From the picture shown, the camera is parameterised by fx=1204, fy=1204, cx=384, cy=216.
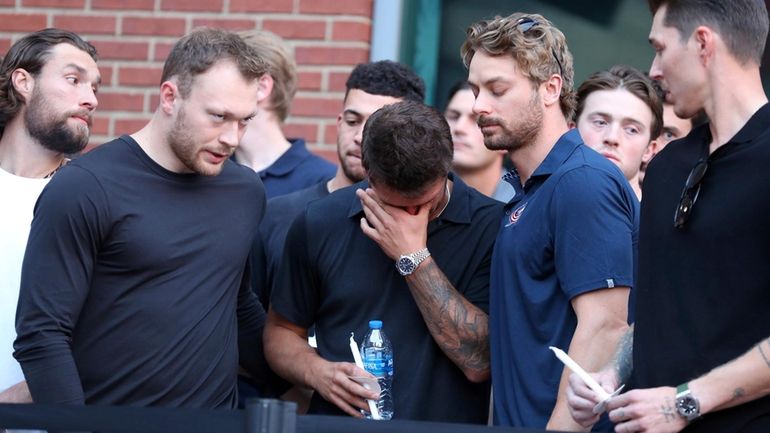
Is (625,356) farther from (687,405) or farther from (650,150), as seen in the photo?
(650,150)

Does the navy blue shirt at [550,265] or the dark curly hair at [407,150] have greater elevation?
the dark curly hair at [407,150]

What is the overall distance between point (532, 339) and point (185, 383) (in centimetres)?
111

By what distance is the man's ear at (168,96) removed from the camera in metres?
3.91

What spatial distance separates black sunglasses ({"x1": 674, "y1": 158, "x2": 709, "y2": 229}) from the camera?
9.63 ft

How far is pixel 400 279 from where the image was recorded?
389 centimetres

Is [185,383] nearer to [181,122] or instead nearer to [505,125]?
[181,122]

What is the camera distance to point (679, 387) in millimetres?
2836

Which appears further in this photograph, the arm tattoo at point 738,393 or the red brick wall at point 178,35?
the red brick wall at point 178,35

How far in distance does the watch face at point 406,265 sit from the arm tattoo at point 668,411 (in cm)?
111

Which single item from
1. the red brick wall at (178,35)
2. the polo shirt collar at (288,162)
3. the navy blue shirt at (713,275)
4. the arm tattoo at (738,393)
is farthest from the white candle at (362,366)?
the red brick wall at (178,35)

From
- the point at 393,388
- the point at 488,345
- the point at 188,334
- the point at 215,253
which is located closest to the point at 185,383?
the point at 188,334

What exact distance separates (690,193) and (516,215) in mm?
784

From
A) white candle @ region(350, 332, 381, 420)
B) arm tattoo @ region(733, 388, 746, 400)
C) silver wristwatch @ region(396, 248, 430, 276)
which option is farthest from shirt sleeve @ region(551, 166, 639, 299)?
white candle @ region(350, 332, 381, 420)

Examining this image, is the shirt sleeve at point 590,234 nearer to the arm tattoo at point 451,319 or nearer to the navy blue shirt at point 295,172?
the arm tattoo at point 451,319
